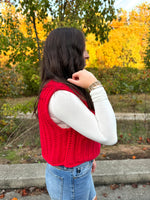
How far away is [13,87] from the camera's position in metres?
4.87

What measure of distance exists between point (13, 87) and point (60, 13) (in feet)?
6.83

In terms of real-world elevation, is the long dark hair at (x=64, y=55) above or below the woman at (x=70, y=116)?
above

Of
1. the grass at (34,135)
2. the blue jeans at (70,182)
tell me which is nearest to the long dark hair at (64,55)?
Result: the blue jeans at (70,182)

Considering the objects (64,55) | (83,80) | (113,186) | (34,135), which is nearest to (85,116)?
(83,80)

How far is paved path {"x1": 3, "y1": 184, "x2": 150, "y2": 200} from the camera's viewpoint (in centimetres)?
271

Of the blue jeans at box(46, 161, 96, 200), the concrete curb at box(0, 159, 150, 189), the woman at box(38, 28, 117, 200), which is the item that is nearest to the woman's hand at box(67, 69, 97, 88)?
the woman at box(38, 28, 117, 200)

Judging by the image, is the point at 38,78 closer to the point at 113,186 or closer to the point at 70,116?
the point at 113,186

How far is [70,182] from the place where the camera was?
3.98ft

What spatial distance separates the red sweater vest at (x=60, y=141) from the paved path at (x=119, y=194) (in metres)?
1.78

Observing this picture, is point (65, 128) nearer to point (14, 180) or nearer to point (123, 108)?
point (14, 180)

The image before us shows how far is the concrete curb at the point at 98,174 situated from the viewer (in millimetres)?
2848

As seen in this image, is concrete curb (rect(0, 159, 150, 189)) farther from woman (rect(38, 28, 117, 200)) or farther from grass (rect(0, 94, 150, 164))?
woman (rect(38, 28, 117, 200))

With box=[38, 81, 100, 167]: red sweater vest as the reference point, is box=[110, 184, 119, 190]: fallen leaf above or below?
below

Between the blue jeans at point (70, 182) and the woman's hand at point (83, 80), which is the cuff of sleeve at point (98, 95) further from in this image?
the blue jeans at point (70, 182)
